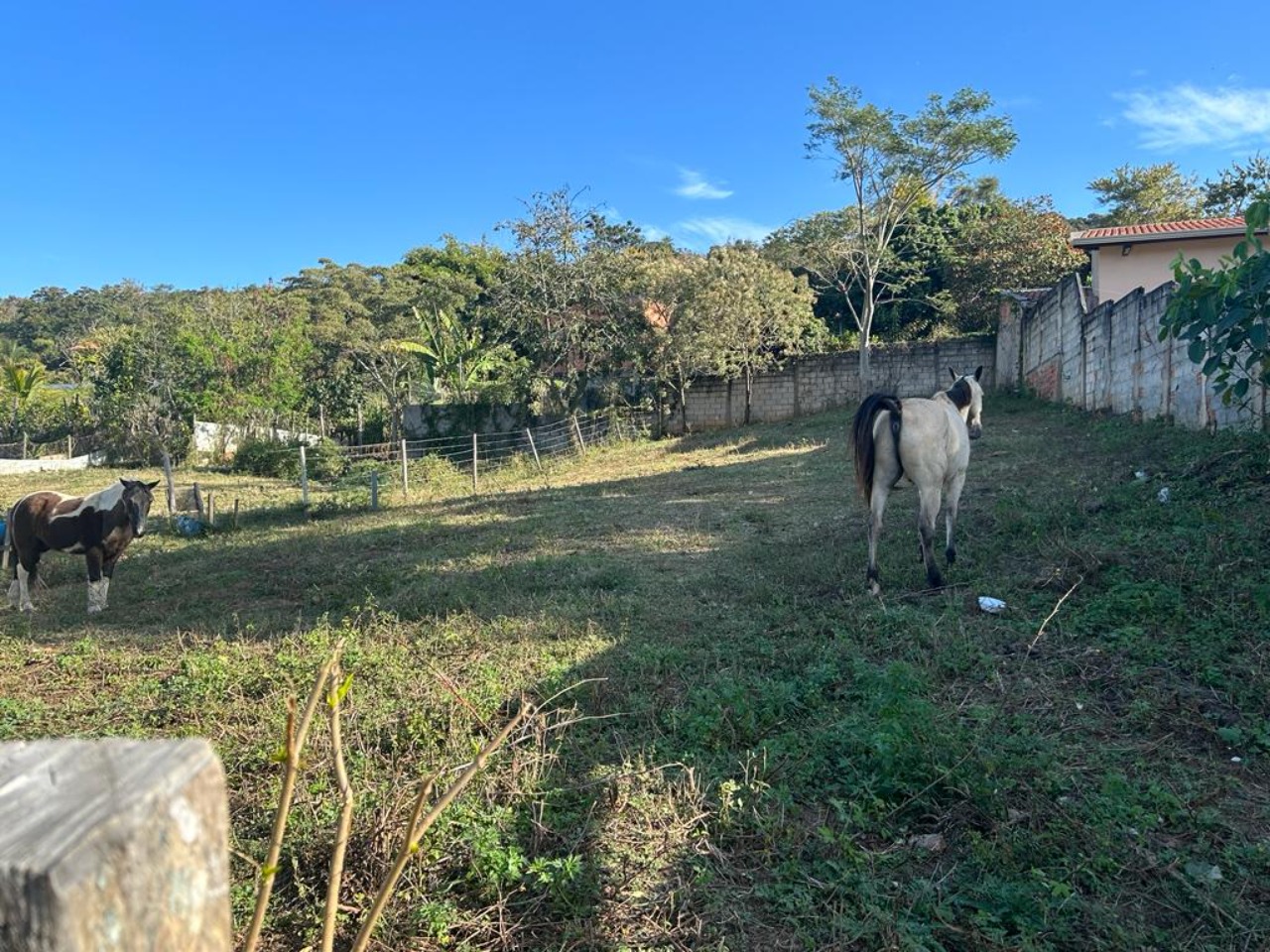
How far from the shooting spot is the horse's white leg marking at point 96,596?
6.37m

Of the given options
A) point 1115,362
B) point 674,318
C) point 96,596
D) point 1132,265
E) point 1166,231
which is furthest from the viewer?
point 674,318

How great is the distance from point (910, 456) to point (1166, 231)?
14001 millimetres

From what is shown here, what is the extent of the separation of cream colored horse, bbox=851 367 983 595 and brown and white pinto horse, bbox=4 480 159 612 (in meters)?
5.98

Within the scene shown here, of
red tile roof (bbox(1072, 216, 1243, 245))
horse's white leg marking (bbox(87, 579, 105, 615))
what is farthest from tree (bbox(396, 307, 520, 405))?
horse's white leg marking (bbox(87, 579, 105, 615))

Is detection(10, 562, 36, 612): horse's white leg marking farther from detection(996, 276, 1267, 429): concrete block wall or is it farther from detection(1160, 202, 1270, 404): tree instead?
detection(996, 276, 1267, 429): concrete block wall

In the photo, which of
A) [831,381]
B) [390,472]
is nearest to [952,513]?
[390,472]

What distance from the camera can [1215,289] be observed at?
4602 millimetres

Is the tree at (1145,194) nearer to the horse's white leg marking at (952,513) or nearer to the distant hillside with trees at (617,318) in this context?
the distant hillside with trees at (617,318)

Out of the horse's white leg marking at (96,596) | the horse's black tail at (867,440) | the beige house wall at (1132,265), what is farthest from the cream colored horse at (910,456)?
the beige house wall at (1132,265)

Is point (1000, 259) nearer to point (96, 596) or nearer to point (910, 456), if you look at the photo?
point (910, 456)

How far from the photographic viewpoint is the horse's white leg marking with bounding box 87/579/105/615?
20.9ft

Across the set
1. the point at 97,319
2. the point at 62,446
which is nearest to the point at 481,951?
the point at 62,446

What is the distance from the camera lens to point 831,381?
21.5 m

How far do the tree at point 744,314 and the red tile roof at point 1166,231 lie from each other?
7.05 meters
